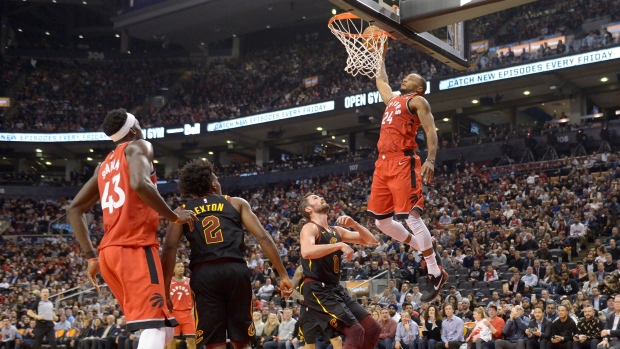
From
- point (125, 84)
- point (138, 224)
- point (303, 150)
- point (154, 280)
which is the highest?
point (125, 84)

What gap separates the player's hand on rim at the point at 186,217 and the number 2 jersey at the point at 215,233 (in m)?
0.08

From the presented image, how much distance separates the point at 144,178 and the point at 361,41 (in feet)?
15.8

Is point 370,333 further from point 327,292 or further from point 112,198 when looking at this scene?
point 112,198

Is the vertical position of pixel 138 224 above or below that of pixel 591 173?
below

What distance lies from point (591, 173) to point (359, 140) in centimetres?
1602

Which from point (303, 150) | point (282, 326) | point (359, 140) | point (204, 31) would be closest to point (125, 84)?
point (204, 31)

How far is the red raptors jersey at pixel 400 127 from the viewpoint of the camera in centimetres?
762

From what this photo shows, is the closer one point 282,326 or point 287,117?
point 282,326

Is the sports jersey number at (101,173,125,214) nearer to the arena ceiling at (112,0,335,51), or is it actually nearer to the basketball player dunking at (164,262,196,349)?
the basketball player dunking at (164,262,196,349)

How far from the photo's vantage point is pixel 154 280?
17.4ft

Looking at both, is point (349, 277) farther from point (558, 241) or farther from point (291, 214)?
point (291, 214)

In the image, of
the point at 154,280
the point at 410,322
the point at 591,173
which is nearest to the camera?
the point at 154,280

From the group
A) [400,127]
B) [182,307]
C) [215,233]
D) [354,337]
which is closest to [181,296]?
[182,307]

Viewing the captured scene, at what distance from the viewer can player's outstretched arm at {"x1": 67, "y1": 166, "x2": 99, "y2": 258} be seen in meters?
5.81
